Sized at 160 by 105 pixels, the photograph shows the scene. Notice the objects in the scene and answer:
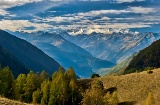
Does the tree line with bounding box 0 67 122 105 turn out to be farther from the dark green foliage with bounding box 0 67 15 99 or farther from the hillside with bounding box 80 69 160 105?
the hillside with bounding box 80 69 160 105

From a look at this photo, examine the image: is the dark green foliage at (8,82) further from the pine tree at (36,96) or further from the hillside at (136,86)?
the hillside at (136,86)

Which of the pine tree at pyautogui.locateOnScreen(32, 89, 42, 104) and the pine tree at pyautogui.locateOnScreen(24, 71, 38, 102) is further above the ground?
the pine tree at pyautogui.locateOnScreen(24, 71, 38, 102)

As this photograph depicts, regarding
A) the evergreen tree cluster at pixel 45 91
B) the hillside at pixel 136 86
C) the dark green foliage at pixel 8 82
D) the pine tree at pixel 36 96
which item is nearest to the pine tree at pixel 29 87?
the evergreen tree cluster at pixel 45 91

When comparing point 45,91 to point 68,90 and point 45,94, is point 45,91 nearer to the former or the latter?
point 45,94

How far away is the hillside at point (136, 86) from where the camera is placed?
377 feet

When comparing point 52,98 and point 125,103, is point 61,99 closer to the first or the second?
point 52,98

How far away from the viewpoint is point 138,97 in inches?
4535

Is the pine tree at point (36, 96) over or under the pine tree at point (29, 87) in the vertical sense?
under

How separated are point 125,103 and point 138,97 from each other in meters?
6.67

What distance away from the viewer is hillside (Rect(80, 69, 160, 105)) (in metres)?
115

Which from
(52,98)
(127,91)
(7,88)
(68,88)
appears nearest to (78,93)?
(68,88)

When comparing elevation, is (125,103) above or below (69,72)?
below

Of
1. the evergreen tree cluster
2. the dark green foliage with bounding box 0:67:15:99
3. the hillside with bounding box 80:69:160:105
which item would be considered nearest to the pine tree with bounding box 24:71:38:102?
the evergreen tree cluster

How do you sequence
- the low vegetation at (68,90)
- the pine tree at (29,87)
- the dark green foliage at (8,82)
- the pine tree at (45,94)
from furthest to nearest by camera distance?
1. the pine tree at (29,87)
2. the pine tree at (45,94)
3. the low vegetation at (68,90)
4. the dark green foliage at (8,82)
